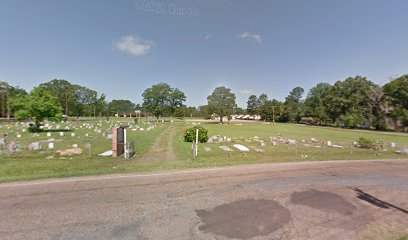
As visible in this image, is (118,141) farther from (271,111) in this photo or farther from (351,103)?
(271,111)

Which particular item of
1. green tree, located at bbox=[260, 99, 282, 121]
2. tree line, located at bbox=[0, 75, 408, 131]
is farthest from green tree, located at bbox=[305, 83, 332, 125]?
green tree, located at bbox=[260, 99, 282, 121]

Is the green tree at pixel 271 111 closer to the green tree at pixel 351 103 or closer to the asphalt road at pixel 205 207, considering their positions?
the green tree at pixel 351 103

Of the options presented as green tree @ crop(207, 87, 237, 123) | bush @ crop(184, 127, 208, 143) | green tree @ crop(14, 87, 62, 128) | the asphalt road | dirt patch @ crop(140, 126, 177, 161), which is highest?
green tree @ crop(207, 87, 237, 123)

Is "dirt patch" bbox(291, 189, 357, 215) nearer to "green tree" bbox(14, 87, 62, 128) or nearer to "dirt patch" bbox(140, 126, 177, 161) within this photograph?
"dirt patch" bbox(140, 126, 177, 161)

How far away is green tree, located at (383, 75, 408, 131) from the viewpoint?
43625 millimetres

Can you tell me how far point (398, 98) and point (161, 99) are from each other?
7598 centimetres

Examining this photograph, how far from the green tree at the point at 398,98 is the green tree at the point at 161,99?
69.9m

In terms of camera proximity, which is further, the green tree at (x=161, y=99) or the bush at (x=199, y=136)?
the green tree at (x=161, y=99)

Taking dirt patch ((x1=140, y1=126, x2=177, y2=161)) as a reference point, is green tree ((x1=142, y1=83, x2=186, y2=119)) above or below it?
above

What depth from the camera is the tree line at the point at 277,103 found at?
31703 millimetres

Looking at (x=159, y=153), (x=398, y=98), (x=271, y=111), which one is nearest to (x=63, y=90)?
(x=159, y=153)

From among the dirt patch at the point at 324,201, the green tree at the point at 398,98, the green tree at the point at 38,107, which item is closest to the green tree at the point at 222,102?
the green tree at the point at 398,98

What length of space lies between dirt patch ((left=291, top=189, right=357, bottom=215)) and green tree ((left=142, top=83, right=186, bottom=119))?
79.5 m

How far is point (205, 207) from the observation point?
546 centimetres
